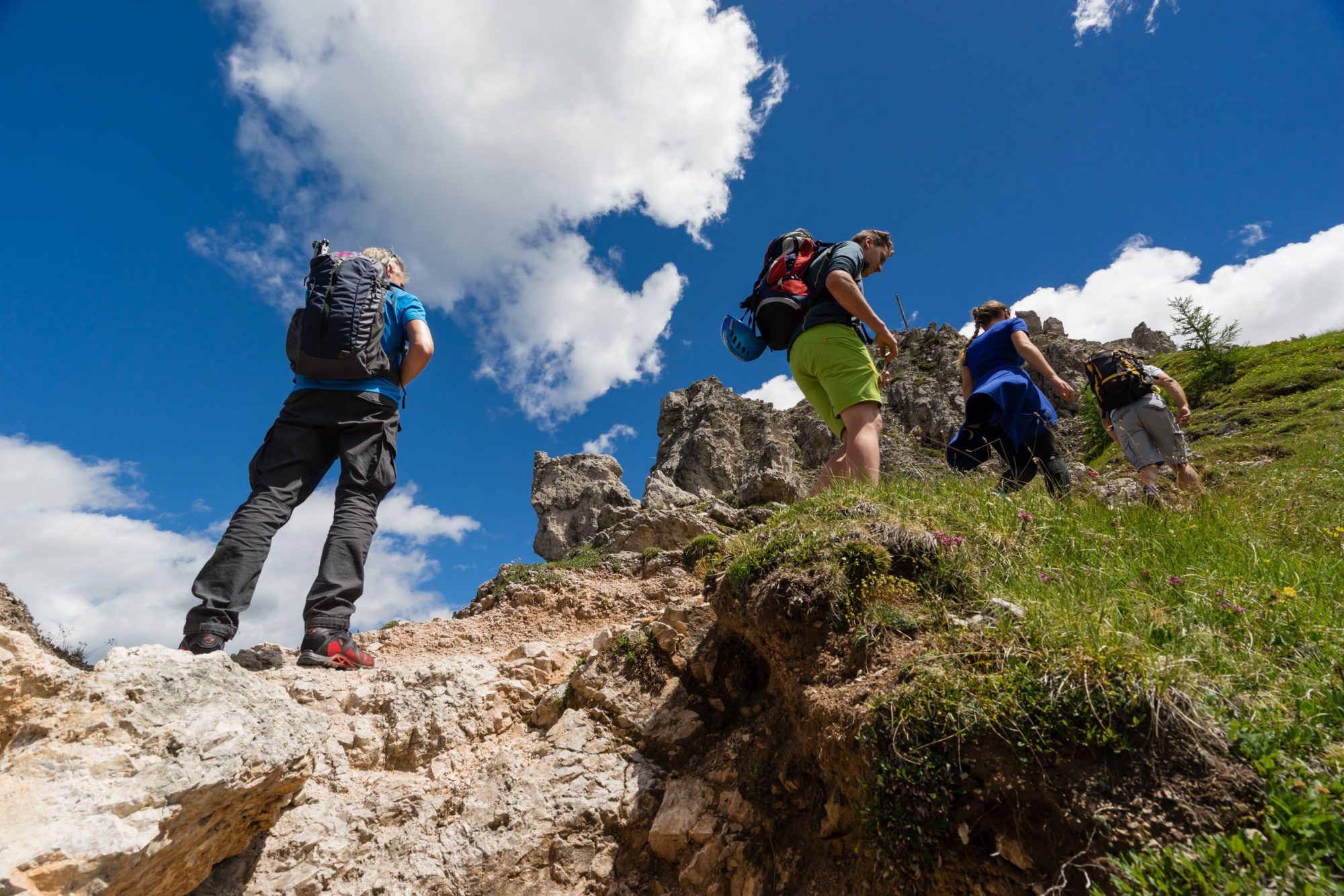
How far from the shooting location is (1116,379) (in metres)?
7.05

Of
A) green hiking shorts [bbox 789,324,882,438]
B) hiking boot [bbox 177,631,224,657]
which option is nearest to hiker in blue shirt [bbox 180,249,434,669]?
hiking boot [bbox 177,631,224,657]

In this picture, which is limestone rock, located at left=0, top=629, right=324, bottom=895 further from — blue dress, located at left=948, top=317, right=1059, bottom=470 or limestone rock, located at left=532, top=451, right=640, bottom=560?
limestone rock, located at left=532, top=451, right=640, bottom=560

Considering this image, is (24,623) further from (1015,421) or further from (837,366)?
(1015,421)

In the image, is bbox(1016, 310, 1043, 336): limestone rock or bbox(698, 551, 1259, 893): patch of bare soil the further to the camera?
bbox(1016, 310, 1043, 336): limestone rock

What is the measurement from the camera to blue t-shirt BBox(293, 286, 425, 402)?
531 centimetres

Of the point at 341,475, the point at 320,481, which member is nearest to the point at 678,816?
the point at 341,475

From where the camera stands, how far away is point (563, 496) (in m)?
20.9

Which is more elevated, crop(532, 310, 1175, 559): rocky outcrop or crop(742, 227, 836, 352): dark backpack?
crop(532, 310, 1175, 559): rocky outcrop

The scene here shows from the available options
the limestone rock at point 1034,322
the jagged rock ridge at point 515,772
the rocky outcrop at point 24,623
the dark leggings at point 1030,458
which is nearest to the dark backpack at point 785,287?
the jagged rock ridge at point 515,772

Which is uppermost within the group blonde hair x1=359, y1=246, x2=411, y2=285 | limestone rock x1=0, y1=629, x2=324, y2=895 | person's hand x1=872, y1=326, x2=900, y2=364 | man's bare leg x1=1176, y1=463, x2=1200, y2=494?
blonde hair x1=359, y1=246, x2=411, y2=285

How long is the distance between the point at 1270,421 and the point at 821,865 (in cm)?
1834

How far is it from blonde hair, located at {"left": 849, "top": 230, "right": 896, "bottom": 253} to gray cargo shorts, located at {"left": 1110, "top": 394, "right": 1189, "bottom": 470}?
10.7 ft

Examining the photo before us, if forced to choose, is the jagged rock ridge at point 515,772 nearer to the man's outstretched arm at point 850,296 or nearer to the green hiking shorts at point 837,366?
the green hiking shorts at point 837,366

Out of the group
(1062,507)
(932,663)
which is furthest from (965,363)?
(932,663)
